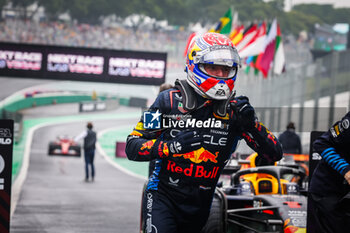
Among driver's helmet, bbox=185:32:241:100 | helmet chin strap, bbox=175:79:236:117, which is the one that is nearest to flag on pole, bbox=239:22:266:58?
driver's helmet, bbox=185:32:241:100

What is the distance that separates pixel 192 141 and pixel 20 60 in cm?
1501

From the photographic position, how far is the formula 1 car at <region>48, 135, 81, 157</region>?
25.7m

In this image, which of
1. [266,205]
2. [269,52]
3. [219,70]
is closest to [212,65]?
[219,70]

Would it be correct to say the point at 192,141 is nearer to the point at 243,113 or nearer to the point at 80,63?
the point at 243,113

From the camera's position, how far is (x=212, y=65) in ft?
13.8

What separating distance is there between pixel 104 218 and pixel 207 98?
283 inches

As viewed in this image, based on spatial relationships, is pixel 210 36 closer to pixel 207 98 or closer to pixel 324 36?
pixel 207 98

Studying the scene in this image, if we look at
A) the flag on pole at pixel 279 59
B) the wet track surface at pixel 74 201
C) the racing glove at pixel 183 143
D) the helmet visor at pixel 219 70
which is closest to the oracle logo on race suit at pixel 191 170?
the racing glove at pixel 183 143

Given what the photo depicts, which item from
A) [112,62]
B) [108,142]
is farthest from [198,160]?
[108,142]

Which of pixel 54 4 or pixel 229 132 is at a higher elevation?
pixel 54 4

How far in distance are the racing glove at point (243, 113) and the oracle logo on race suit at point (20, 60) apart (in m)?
14.9

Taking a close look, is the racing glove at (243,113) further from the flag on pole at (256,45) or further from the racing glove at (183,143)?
the flag on pole at (256,45)

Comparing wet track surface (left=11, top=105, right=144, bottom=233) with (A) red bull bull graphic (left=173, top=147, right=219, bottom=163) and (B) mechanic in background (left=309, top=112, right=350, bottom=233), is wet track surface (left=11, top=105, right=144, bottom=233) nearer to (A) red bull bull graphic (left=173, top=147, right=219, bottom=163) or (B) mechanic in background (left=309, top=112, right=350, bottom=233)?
(B) mechanic in background (left=309, top=112, right=350, bottom=233)

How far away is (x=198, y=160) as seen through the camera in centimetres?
400
